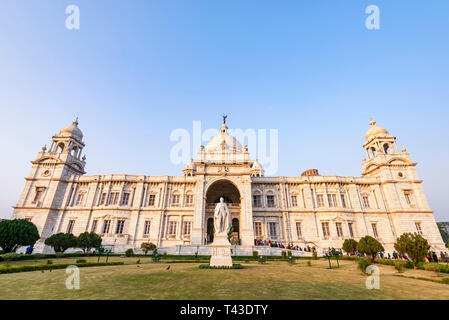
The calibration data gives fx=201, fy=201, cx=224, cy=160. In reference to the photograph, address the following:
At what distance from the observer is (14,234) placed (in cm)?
1927

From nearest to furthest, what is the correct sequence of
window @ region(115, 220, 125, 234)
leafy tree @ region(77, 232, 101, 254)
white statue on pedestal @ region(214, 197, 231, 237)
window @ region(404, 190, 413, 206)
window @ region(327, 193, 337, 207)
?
1. white statue on pedestal @ region(214, 197, 231, 237)
2. leafy tree @ region(77, 232, 101, 254)
3. window @ region(404, 190, 413, 206)
4. window @ region(115, 220, 125, 234)
5. window @ region(327, 193, 337, 207)

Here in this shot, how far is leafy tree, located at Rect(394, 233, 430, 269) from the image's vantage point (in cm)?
1403

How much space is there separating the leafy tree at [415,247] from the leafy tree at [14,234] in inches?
1303

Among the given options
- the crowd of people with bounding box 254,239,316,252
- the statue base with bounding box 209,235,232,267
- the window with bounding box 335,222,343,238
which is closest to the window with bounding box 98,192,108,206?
the crowd of people with bounding box 254,239,316,252

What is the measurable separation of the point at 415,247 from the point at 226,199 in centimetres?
2642

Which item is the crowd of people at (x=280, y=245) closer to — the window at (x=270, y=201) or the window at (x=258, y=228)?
the window at (x=258, y=228)

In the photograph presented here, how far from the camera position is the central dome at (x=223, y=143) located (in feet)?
134

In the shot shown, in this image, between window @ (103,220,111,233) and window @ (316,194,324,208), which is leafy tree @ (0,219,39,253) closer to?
window @ (103,220,111,233)

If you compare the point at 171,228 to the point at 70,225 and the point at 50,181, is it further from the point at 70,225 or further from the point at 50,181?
the point at 50,181

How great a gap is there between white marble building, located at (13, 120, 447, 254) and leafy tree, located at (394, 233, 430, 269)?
629 inches

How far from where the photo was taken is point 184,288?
6.81 meters

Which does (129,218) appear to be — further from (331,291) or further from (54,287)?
(331,291)

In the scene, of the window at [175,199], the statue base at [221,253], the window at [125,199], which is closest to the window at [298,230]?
the window at [175,199]
